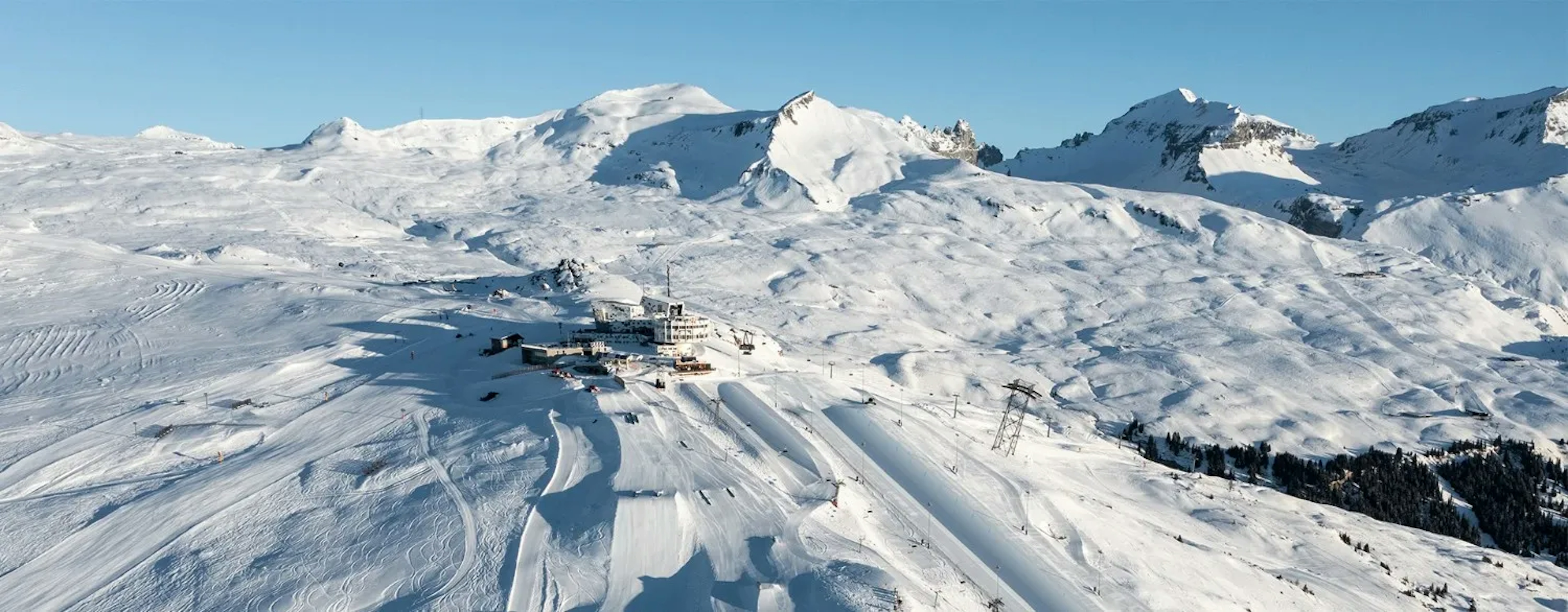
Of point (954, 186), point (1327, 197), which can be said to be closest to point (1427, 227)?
point (1327, 197)

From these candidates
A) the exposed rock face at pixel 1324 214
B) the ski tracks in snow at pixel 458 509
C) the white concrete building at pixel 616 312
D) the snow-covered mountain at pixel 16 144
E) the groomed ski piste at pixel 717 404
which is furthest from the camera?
the snow-covered mountain at pixel 16 144

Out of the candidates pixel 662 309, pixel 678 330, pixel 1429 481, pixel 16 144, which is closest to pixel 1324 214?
pixel 1429 481

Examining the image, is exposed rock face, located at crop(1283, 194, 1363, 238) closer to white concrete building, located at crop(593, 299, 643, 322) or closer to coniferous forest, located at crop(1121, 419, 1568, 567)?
coniferous forest, located at crop(1121, 419, 1568, 567)

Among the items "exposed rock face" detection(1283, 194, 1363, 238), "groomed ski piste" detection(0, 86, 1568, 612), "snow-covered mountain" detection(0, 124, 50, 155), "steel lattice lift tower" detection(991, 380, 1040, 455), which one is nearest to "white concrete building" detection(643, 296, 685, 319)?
"groomed ski piste" detection(0, 86, 1568, 612)

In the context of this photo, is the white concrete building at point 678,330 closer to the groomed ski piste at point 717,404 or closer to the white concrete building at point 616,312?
the groomed ski piste at point 717,404

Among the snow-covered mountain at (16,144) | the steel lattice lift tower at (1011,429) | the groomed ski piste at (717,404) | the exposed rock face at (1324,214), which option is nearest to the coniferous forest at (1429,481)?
the groomed ski piste at (717,404)

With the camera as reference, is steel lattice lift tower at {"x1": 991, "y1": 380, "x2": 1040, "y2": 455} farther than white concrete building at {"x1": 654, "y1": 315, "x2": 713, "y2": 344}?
No

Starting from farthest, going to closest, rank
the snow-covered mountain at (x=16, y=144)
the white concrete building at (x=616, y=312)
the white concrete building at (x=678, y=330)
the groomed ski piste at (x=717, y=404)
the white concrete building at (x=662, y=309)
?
the snow-covered mountain at (x=16, y=144)
the white concrete building at (x=616, y=312)
the white concrete building at (x=662, y=309)
the white concrete building at (x=678, y=330)
the groomed ski piste at (x=717, y=404)
